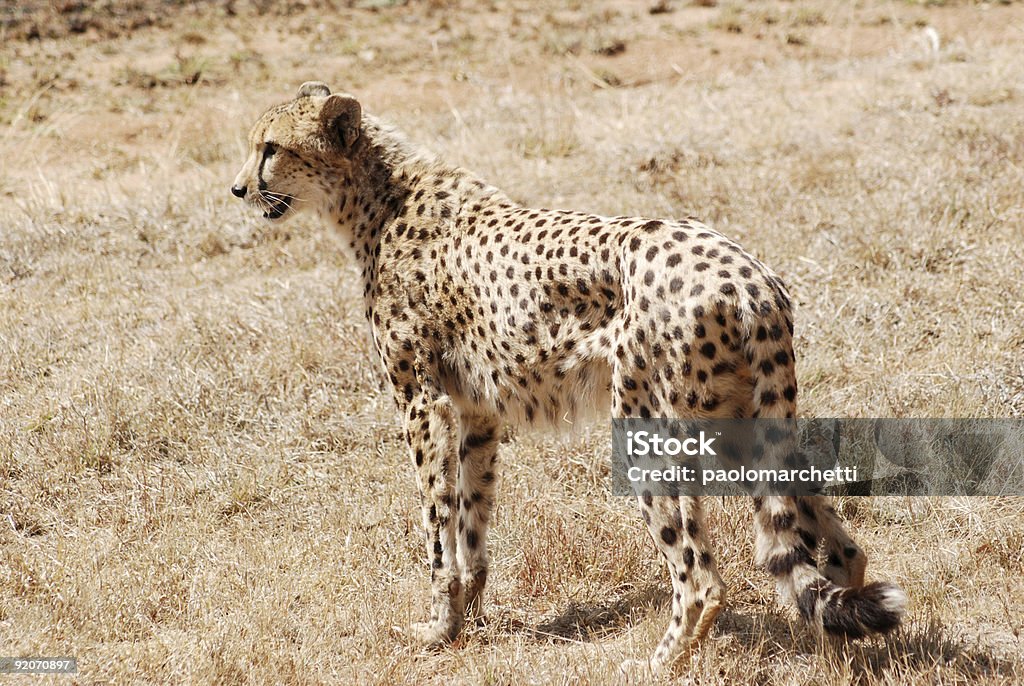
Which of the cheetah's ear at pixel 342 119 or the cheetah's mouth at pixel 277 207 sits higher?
the cheetah's ear at pixel 342 119

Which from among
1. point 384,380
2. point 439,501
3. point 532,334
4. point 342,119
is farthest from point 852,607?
point 384,380

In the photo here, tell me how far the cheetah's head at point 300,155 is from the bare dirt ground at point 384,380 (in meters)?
1.21

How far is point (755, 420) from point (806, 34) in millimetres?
9812

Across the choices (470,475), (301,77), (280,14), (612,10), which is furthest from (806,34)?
(470,475)

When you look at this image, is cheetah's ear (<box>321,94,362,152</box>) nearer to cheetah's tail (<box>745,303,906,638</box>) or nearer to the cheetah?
the cheetah

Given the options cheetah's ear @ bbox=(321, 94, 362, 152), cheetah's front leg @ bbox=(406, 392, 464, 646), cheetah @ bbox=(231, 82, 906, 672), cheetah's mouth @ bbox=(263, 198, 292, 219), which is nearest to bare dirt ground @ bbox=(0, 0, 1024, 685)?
cheetah's front leg @ bbox=(406, 392, 464, 646)

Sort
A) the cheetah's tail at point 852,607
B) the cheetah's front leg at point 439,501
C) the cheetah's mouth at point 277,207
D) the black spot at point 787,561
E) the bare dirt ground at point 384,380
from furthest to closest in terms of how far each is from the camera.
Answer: the cheetah's mouth at point 277,207 < the cheetah's front leg at point 439,501 < the bare dirt ground at point 384,380 < the black spot at point 787,561 < the cheetah's tail at point 852,607

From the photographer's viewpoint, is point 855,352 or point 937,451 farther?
point 855,352

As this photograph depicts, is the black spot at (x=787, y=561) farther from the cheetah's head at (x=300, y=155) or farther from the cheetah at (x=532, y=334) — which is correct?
the cheetah's head at (x=300, y=155)

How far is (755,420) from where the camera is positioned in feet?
9.78

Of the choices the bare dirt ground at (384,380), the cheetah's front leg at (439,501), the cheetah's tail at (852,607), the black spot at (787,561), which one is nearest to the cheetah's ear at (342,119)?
the cheetah's front leg at (439,501)

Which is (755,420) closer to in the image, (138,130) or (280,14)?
(138,130)

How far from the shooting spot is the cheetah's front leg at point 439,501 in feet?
12.1

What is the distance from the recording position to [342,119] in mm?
4105
